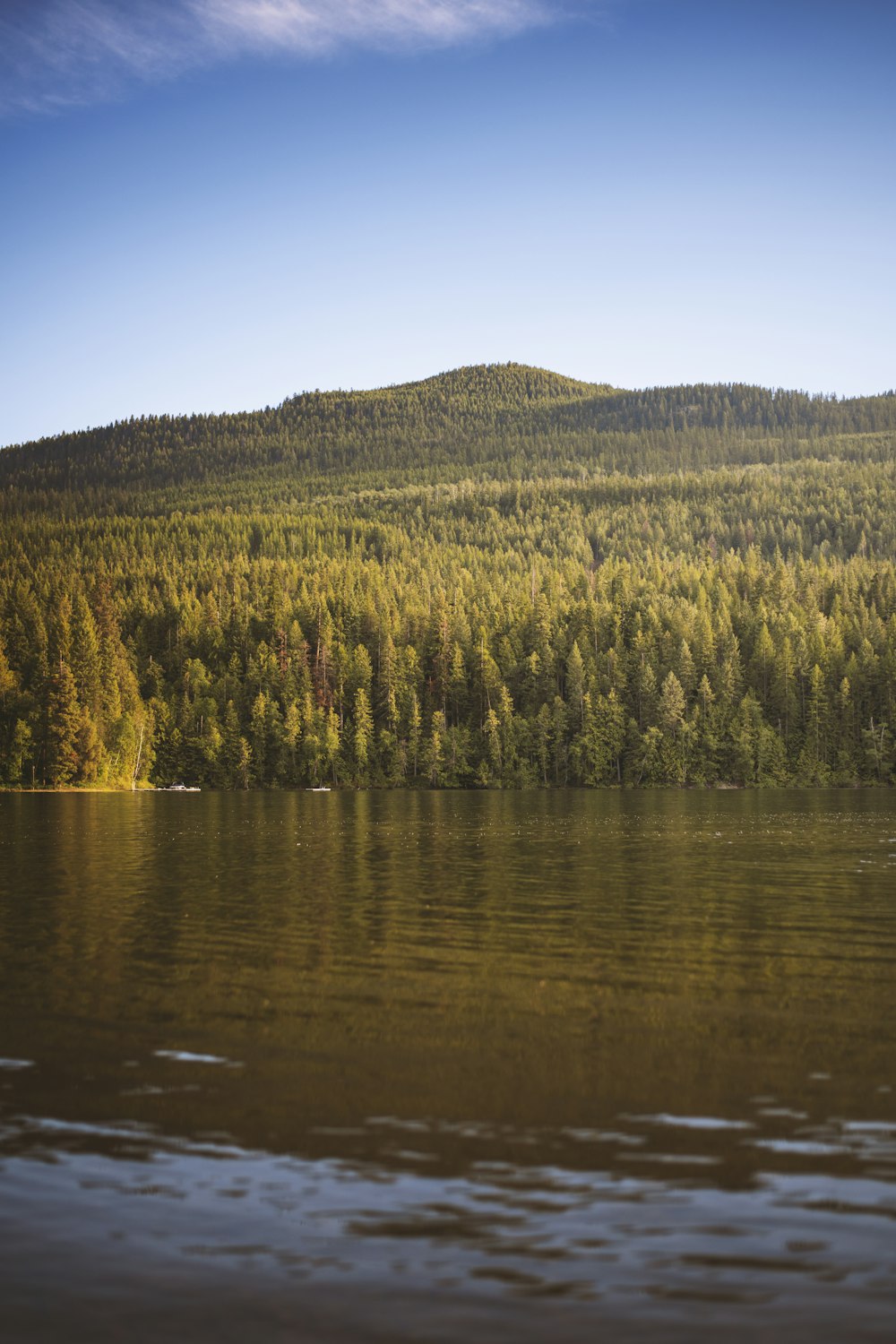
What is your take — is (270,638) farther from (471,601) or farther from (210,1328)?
(210,1328)

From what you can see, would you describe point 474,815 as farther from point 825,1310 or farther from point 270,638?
point 270,638

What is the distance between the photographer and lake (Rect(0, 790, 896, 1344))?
9023 millimetres

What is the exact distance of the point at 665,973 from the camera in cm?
2153

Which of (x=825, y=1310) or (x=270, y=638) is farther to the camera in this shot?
(x=270, y=638)

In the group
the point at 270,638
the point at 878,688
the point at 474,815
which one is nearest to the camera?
the point at 474,815

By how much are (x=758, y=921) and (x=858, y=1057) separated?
12715mm

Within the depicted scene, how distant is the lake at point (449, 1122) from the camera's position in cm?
902

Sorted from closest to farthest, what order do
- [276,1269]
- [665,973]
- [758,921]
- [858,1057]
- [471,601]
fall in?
[276,1269], [858,1057], [665,973], [758,921], [471,601]

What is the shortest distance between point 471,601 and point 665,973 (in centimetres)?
16945

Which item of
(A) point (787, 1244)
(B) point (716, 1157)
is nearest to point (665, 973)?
(B) point (716, 1157)

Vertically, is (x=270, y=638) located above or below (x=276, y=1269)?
above

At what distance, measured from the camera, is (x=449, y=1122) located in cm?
1295

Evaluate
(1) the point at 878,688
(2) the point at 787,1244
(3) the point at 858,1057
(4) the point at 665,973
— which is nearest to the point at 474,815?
(4) the point at 665,973

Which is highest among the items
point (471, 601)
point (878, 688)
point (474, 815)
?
point (471, 601)
